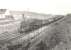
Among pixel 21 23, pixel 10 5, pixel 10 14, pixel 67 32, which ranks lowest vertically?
pixel 67 32

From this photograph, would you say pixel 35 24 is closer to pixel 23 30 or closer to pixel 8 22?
pixel 23 30

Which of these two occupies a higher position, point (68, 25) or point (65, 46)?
point (68, 25)

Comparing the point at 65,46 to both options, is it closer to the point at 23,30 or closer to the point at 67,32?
the point at 67,32

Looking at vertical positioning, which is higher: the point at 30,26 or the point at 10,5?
the point at 10,5

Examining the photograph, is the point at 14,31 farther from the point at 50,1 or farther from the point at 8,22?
the point at 50,1

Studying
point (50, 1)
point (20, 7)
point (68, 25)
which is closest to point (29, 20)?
point (20, 7)

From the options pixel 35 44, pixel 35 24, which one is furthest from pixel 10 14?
pixel 35 44

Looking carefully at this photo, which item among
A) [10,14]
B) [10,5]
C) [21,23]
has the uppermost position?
[10,5]

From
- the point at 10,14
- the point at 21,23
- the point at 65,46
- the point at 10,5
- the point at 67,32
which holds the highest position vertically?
the point at 10,5
